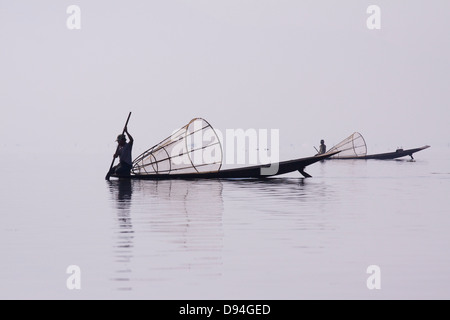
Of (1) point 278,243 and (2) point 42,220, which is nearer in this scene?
(1) point 278,243

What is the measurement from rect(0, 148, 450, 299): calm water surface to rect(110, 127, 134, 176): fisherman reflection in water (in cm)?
351

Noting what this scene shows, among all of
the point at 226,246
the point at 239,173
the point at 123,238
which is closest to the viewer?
the point at 226,246

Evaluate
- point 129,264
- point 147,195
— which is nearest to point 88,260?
point 129,264

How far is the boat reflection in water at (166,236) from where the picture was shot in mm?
9648

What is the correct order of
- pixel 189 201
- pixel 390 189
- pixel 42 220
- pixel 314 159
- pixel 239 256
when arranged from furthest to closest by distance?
pixel 314 159 → pixel 390 189 → pixel 189 201 → pixel 42 220 → pixel 239 256

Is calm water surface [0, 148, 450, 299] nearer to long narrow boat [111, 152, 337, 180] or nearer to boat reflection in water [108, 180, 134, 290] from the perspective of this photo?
boat reflection in water [108, 180, 134, 290]

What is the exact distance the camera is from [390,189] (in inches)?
1037

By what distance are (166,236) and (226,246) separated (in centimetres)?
170

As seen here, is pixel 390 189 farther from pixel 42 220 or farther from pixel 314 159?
pixel 42 220

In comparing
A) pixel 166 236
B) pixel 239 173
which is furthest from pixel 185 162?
pixel 166 236

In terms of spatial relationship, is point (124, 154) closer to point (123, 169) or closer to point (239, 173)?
point (123, 169)

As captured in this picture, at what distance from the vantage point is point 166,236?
13.1 meters

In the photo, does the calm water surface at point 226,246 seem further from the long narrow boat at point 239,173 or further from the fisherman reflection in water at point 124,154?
the long narrow boat at point 239,173

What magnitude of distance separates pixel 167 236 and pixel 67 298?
4938 millimetres
